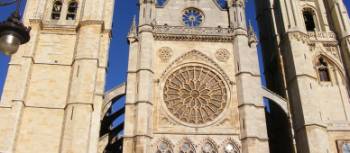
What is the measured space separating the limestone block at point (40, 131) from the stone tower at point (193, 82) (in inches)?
113

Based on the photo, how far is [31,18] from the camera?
18.7 m

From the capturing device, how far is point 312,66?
19.9 m

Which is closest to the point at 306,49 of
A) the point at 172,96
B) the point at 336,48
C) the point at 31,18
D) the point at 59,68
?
the point at 336,48

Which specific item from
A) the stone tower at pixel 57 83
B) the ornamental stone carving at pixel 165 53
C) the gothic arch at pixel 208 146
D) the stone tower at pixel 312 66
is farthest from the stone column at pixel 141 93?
the stone tower at pixel 312 66

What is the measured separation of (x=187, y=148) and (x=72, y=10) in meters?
9.72

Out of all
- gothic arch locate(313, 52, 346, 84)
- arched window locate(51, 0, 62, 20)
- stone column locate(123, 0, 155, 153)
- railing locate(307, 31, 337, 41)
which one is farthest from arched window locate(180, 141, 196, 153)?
railing locate(307, 31, 337, 41)

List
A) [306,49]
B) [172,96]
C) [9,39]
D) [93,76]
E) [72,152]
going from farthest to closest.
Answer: [306,49] < [172,96] < [93,76] < [72,152] < [9,39]

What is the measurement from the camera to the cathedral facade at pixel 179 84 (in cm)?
1628

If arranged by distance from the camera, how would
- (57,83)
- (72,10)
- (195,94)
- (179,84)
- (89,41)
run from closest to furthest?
1. (57,83)
2. (89,41)
3. (195,94)
4. (179,84)
5. (72,10)

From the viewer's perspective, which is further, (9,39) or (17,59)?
(17,59)

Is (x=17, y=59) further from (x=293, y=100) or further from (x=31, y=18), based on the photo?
(x=293, y=100)

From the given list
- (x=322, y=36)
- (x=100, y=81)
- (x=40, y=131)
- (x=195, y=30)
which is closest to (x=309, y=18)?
(x=322, y=36)

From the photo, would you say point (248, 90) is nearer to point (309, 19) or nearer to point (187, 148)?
point (187, 148)

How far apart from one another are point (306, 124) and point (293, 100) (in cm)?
175
